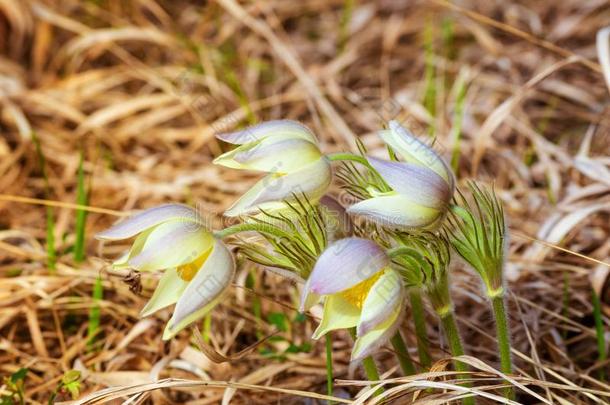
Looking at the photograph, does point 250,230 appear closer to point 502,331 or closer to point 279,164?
point 279,164

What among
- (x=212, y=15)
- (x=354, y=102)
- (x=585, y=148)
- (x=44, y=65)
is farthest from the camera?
(x=212, y=15)

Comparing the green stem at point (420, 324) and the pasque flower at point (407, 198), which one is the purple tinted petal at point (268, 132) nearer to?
the pasque flower at point (407, 198)

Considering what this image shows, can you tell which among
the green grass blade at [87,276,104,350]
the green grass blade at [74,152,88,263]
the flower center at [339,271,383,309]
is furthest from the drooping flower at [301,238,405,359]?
the green grass blade at [74,152,88,263]

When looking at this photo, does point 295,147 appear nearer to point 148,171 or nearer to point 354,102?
point 148,171

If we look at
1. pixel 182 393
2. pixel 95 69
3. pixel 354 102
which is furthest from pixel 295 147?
pixel 95 69

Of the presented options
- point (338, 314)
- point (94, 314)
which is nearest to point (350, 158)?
point (338, 314)

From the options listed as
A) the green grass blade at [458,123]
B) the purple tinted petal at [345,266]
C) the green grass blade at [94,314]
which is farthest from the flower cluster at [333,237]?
the green grass blade at [458,123]
